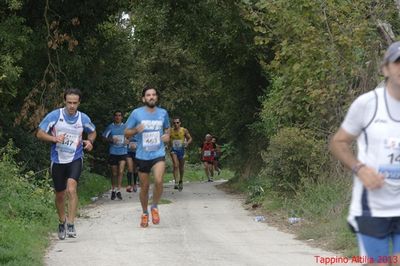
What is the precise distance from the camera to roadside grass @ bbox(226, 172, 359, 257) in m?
8.80

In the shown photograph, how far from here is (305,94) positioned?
42.2ft

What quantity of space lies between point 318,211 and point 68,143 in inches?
156

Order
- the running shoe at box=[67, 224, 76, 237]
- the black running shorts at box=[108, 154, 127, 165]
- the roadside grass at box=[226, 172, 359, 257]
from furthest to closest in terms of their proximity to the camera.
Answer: the black running shorts at box=[108, 154, 127, 165], the running shoe at box=[67, 224, 76, 237], the roadside grass at box=[226, 172, 359, 257]

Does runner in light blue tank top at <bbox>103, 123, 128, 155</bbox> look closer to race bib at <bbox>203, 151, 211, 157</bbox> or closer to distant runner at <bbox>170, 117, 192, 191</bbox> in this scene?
distant runner at <bbox>170, 117, 192, 191</bbox>

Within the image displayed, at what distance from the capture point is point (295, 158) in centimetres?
1262

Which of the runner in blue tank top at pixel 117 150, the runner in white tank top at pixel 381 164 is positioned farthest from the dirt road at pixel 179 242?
the runner in blue tank top at pixel 117 150

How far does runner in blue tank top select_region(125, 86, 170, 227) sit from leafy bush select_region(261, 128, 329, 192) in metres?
2.85

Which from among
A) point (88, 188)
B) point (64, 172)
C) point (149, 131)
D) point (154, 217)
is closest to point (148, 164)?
point (149, 131)

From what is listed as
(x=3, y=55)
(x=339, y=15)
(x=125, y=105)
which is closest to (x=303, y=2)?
(x=339, y=15)

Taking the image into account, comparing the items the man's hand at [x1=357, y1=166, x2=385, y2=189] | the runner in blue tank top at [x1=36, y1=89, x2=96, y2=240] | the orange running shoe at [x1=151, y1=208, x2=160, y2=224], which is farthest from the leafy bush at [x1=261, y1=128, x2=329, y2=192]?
the man's hand at [x1=357, y1=166, x2=385, y2=189]

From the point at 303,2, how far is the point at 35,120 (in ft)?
19.2

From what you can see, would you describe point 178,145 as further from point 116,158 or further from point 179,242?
point 179,242

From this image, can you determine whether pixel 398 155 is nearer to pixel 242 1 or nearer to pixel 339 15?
pixel 339 15

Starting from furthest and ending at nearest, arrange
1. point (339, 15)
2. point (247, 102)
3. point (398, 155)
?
1. point (247, 102)
2. point (339, 15)
3. point (398, 155)
